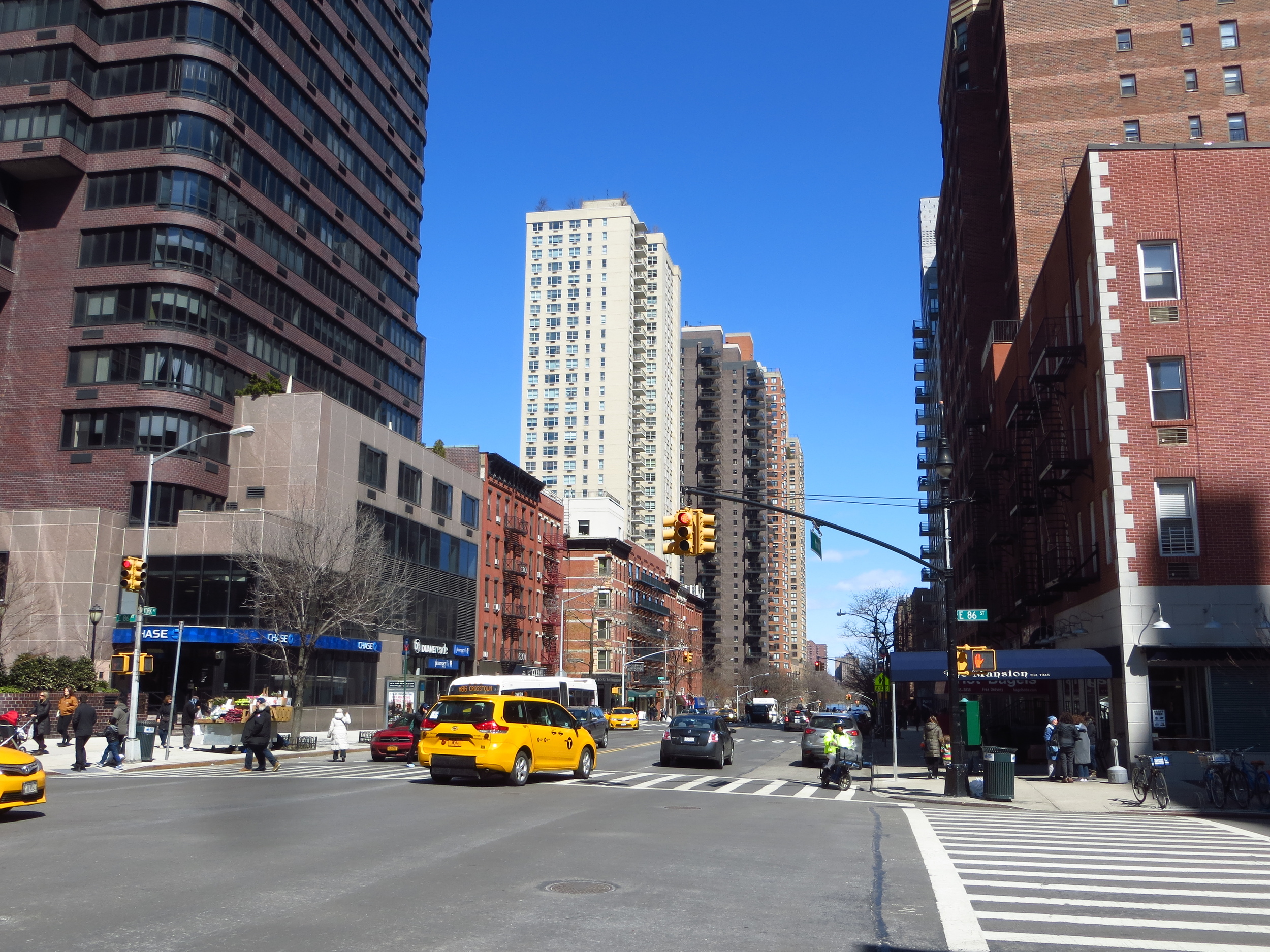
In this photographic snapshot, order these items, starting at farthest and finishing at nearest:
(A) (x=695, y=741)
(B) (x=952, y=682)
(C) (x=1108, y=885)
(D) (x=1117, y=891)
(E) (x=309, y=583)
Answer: (E) (x=309, y=583), (A) (x=695, y=741), (B) (x=952, y=682), (C) (x=1108, y=885), (D) (x=1117, y=891)

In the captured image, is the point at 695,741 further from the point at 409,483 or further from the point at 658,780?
the point at 409,483

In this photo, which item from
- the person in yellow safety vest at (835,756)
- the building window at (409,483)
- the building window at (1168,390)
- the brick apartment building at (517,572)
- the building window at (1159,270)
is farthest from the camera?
the brick apartment building at (517,572)

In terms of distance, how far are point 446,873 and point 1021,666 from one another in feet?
81.1

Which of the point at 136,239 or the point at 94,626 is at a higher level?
the point at 136,239

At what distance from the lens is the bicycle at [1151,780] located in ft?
80.1

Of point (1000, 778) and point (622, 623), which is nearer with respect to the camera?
point (1000, 778)

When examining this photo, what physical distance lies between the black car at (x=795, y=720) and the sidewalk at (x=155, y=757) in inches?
1797

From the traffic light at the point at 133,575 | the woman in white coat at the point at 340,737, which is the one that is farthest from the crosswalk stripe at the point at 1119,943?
the woman in white coat at the point at 340,737

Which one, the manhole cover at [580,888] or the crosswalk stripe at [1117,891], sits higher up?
the manhole cover at [580,888]

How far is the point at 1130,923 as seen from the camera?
10.4m

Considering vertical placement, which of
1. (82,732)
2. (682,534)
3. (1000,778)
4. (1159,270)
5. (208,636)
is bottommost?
(1000,778)

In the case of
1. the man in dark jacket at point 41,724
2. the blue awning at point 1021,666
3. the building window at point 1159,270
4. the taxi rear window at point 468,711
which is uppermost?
the building window at point 1159,270

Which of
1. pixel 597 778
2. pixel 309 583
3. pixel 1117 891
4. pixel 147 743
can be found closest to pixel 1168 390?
pixel 597 778

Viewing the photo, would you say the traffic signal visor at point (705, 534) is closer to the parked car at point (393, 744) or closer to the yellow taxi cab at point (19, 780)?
the yellow taxi cab at point (19, 780)
